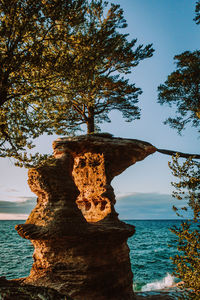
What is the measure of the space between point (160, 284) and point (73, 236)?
17100mm

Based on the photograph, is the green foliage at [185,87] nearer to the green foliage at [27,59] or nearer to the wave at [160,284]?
the green foliage at [27,59]

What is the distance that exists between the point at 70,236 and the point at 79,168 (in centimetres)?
552

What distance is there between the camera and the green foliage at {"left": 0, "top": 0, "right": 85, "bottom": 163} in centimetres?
649

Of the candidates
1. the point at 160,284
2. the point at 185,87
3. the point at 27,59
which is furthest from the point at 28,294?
the point at 160,284

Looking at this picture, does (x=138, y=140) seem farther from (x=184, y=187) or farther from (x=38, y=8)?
(x=38, y=8)

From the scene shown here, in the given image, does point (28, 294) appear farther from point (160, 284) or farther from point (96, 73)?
point (160, 284)

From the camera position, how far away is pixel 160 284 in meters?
20.8

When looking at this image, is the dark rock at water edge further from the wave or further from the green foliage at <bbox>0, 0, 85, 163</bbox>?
the wave

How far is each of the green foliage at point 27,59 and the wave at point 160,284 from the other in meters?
19.4

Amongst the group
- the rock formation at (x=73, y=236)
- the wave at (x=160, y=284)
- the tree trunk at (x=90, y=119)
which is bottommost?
the wave at (x=160, y=284)

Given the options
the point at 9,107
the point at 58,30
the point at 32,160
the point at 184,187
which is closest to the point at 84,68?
the point at 58,30

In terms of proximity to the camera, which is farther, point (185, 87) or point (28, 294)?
point (185, 87)

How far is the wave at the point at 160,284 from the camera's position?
780 inches

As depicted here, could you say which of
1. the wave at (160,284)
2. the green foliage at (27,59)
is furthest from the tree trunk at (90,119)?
the wave at (160,284)
